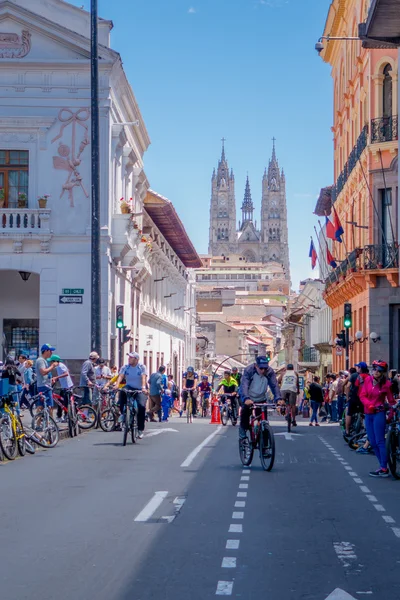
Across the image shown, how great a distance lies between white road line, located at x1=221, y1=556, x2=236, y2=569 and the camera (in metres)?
8.27

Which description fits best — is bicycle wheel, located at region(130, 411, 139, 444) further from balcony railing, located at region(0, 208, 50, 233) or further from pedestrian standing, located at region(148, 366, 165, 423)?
balcony railing, located at region(0, 208, 50, 233)

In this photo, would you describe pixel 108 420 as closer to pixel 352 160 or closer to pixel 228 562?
pixel 228 562

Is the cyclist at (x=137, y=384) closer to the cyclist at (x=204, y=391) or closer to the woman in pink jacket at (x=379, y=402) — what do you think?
the woman in pink jacket at (x=379, y=402)

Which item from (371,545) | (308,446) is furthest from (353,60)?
(371,545)

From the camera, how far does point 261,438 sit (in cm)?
1598

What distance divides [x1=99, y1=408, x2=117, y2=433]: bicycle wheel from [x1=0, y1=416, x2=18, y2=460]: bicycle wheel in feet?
24.5

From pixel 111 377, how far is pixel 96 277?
2.54 meters

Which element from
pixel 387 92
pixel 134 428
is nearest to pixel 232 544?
pixel 134 428

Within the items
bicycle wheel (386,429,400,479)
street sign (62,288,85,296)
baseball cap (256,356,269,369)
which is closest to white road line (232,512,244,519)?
bicycle wheel (386,429,400,479)

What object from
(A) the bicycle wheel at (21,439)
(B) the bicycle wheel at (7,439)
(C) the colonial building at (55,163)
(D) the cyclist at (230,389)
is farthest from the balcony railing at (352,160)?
(B) the bicycle wheel at (7,439)

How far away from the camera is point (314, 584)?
7.69 m

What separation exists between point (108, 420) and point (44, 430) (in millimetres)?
5607

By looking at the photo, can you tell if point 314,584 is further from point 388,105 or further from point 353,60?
point 353,60

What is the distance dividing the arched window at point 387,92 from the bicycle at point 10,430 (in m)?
24.1
